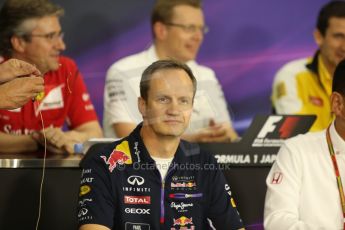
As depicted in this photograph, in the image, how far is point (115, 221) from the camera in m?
2.53

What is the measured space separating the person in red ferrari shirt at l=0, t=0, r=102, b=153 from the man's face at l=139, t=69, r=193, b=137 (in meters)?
0.77

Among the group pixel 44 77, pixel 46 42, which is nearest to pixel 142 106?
pixel 44 77

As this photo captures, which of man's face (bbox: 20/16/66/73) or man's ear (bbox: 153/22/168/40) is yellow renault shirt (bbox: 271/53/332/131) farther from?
man's face (bbox: 20/16/66/73)

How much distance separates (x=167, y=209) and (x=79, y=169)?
554 millimetres

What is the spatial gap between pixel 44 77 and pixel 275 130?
1117mm

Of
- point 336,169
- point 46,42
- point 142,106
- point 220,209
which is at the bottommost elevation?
point 220,209

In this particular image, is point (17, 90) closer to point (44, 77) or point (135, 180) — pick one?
point (135, 180)

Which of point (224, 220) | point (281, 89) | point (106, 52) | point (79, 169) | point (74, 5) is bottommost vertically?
point (224, 220)

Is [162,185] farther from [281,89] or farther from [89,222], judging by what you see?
[281,89]

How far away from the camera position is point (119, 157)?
2.57 m

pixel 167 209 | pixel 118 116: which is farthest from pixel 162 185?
pixel 118 116

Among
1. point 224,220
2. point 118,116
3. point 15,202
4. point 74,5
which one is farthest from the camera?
point 74,5

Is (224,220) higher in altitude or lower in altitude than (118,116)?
lower

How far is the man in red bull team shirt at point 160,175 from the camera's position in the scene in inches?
99.0
